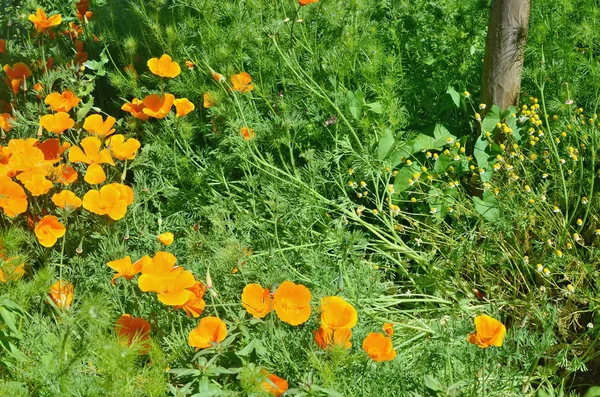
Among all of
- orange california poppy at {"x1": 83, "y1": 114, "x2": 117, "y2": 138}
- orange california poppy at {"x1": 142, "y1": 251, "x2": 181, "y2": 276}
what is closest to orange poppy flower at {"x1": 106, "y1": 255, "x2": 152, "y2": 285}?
orange california poppy at {"x1": 142, "y1": 251, "x2": 181, "y2": 276}

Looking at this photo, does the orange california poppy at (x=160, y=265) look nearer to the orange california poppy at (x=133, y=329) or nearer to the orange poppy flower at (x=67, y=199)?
the orange california poppy at (x=133, y=329)

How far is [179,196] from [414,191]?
37.8 inches

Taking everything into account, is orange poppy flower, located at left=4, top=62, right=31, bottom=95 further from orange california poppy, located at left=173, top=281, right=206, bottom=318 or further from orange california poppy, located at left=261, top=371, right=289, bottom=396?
orange california poppy, located at left=261, top=371, right=289, bottom=396

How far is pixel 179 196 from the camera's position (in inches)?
113

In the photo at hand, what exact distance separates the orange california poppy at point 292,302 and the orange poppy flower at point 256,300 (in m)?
0.04

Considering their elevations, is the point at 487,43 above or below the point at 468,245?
above

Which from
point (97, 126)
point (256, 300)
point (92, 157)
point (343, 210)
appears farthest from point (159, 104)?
point (256, 300)

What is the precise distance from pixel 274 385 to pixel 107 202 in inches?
38.9

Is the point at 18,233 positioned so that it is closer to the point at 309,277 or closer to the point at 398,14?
the point at 309,277

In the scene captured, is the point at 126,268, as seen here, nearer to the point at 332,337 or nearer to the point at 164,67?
the point at 332,337

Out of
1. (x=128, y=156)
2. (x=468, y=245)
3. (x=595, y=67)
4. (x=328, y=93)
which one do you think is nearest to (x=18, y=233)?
(x=128, y=156)

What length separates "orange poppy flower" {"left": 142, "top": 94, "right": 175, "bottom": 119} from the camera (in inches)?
108

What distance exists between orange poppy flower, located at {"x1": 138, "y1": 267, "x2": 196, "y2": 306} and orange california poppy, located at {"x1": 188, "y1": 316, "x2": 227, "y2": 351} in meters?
0.09

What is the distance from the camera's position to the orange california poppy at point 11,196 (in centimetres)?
237
